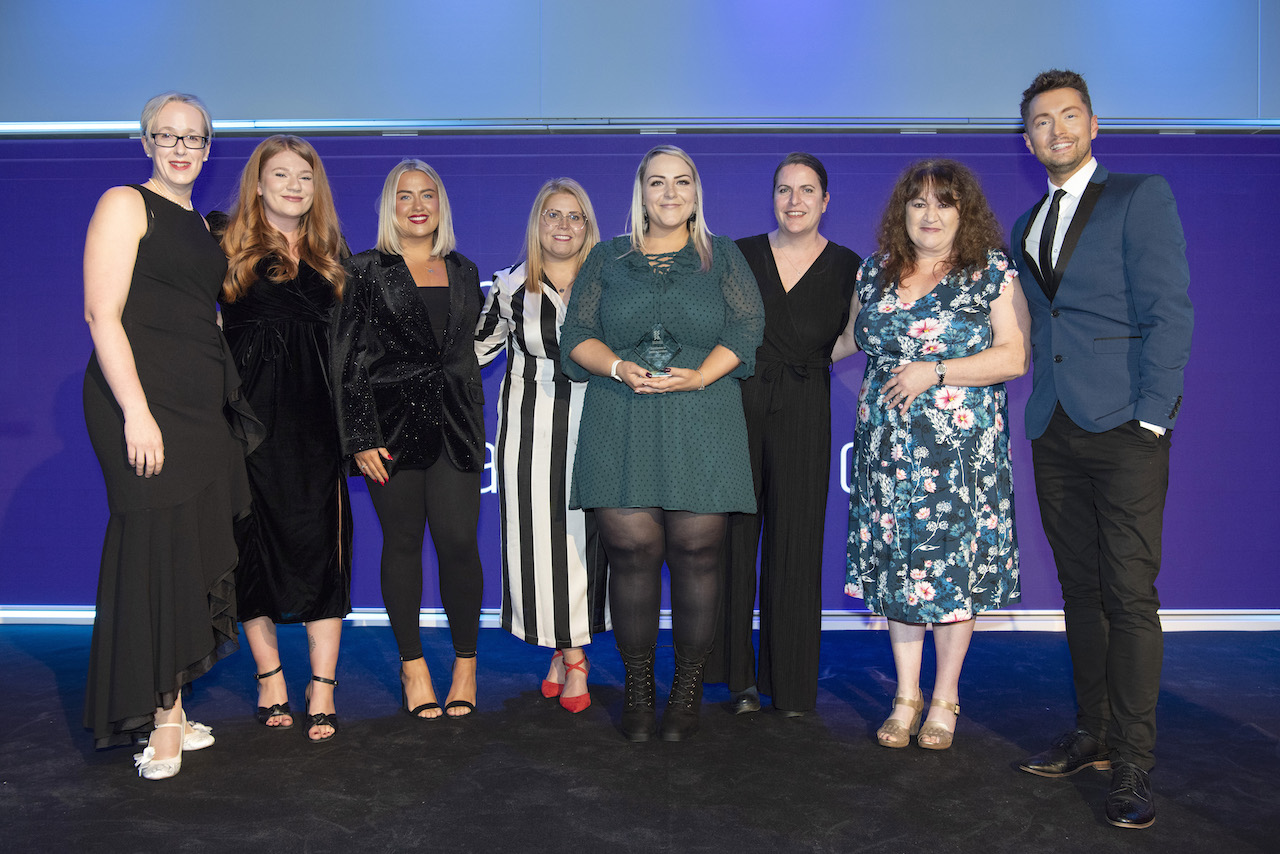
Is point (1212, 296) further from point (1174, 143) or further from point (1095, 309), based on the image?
point (1095, 309)

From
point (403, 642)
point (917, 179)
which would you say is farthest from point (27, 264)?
point (917, 179)

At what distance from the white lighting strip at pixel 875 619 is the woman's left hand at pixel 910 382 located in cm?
176

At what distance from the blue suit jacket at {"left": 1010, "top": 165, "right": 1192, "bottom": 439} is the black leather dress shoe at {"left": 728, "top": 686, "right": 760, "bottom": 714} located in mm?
1186

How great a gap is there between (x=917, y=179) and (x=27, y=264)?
3722mm

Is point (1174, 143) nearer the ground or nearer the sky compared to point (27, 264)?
nearer the sky

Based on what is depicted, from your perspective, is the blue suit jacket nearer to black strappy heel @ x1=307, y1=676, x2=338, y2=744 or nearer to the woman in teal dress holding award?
the woman in teal dress holding award

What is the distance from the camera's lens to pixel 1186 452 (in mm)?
4066

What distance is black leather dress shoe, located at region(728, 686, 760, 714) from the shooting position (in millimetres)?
2951

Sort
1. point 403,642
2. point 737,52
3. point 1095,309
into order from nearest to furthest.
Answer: point 1095,309 → point 403,642 → point 737,52

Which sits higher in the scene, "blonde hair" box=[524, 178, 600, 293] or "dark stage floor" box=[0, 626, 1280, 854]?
"blonde hair" box=[524, 178, 600, 293]

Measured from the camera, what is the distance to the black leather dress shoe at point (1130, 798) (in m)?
2.17

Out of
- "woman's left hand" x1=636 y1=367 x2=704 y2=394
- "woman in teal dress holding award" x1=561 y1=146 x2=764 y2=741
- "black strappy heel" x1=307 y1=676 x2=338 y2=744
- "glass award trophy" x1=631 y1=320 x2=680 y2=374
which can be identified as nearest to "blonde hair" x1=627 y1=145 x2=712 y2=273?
"woman in teal dress holding award" x1=561 y1=146 x2=764 y2=741

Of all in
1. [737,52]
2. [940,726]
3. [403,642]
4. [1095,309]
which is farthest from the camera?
[737,52]

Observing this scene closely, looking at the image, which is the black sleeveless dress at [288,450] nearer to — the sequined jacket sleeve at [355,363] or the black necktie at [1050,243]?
the sequined jacket sleeve at [355,363]
